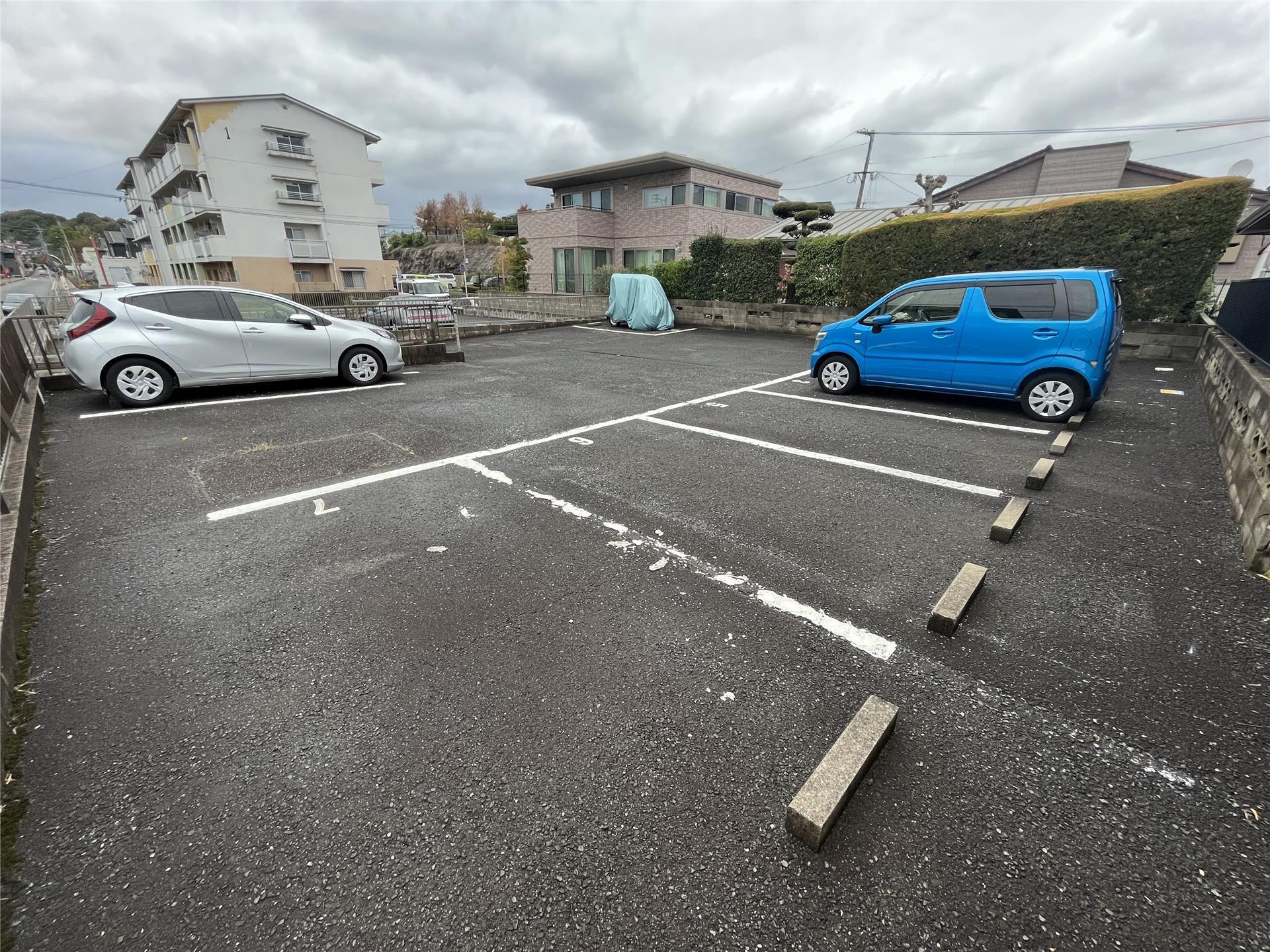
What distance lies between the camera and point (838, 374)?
741cm

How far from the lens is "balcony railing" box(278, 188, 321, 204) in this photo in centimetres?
2997

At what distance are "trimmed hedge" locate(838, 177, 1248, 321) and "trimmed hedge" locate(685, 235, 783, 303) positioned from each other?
3.27 metres

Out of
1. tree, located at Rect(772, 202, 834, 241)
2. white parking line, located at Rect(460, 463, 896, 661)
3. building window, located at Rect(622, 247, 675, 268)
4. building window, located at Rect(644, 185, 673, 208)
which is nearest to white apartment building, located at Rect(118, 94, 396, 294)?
building window, located at Rect(622, 247, 675, 268)

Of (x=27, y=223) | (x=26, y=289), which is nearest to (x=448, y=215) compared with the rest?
(x=26, y=289)

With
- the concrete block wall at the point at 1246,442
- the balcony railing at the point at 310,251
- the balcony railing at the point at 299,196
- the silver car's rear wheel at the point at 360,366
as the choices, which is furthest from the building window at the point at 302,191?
the concrete block wall at the point at 1246,442

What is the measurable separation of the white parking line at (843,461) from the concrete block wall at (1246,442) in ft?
4.36

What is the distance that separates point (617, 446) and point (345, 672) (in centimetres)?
334

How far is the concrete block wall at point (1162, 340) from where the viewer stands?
9336 mm

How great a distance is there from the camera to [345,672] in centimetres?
236

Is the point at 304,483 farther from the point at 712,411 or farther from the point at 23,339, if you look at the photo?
the point at 23,339

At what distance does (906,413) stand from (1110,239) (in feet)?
24.0

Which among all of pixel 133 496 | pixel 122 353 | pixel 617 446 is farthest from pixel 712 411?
pixel 122 353

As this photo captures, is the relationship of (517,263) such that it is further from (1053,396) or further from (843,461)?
(843,461)

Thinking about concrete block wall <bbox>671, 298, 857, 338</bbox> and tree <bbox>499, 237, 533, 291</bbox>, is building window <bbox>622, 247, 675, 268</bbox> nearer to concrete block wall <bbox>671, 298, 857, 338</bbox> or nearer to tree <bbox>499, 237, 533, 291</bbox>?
tree <bbox>499, 237, 533, 291</bbox>
